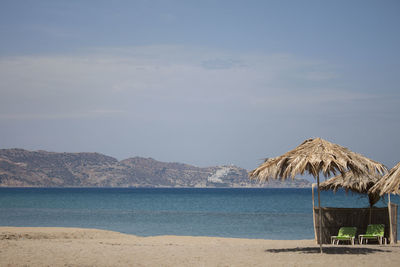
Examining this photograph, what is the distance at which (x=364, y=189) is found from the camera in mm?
15617

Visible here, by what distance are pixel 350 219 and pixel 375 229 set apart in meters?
0.77

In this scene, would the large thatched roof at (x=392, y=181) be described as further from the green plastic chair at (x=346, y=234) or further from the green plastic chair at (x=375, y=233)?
the green plastic chair at (x=375, y=233)

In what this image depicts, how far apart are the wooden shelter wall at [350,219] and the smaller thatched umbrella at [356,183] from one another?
24.5 inches

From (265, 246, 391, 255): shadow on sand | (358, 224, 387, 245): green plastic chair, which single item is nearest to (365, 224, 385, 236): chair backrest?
(358, 224, 387, 245): green plastic chair

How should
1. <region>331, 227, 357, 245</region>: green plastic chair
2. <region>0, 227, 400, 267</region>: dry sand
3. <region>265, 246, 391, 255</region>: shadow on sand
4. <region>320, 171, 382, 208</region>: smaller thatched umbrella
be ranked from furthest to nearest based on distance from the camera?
<region>320, 171, 382, 208</region>: smaller thatched umbrella < <region>331, 227, 357, 245</region>: green plastic chair < <region>265, 246, 391, 255</region>: shadow on sand < <region>0, 227, 400, 267</region>: dry sand

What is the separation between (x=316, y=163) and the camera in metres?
11.1

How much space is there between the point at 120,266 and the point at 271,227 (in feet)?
58.2

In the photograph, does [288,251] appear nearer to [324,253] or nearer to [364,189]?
[324,253]

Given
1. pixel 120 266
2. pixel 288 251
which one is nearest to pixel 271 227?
pixel 288 251

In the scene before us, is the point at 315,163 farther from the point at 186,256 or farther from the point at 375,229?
the point at 375,229

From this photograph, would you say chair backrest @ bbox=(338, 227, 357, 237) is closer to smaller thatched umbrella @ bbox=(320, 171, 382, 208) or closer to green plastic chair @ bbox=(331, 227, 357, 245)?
green plastic chair @ bbox=(331, 227, 357, 245)

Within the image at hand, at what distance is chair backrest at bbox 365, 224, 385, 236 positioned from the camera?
1481cm

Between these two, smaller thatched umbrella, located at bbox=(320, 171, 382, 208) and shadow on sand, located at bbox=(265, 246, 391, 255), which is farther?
smaller thatched umbrella, located at bbox=(320, 171, 382, 208)

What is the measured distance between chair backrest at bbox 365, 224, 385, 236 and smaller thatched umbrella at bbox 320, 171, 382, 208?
1024mm
